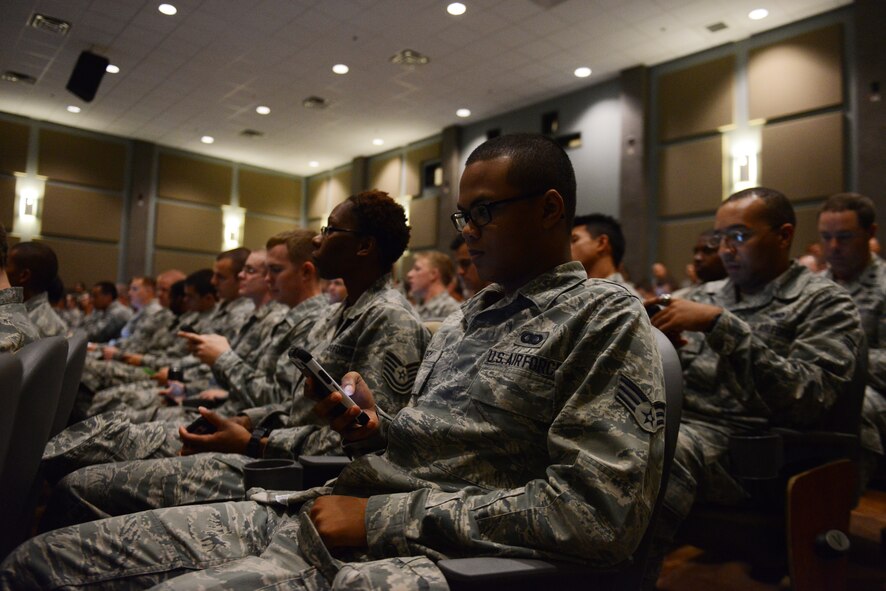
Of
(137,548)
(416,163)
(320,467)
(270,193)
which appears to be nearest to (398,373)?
(320,467)

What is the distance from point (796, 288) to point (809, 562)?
82cm

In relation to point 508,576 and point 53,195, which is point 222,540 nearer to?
point 508,576

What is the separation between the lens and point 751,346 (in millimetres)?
1662

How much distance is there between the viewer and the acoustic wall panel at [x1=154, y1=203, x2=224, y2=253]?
1101 cm

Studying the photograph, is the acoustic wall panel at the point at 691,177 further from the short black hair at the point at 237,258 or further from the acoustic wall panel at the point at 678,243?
the short black hair at the point at 237,258

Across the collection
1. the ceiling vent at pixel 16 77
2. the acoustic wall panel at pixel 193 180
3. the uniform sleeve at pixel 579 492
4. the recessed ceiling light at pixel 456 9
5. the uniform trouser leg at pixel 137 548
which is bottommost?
the uniform trouser leg at pixel 137 548

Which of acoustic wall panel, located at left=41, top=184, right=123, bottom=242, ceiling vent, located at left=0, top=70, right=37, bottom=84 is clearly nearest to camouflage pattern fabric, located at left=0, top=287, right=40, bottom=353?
ceiling vent, located at left=0, top=70, right=37, bottom=84

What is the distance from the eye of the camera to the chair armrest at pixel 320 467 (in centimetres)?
139

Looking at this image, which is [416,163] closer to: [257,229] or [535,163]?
[257,229]

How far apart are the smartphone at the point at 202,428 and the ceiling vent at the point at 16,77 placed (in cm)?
868

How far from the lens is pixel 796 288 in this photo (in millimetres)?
1934

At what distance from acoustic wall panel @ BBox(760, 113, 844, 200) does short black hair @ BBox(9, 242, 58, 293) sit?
6405 mm

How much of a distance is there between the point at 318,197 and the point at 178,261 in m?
3.11

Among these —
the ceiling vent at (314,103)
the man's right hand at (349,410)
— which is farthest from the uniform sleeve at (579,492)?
the ceiling vent at (314,103)
